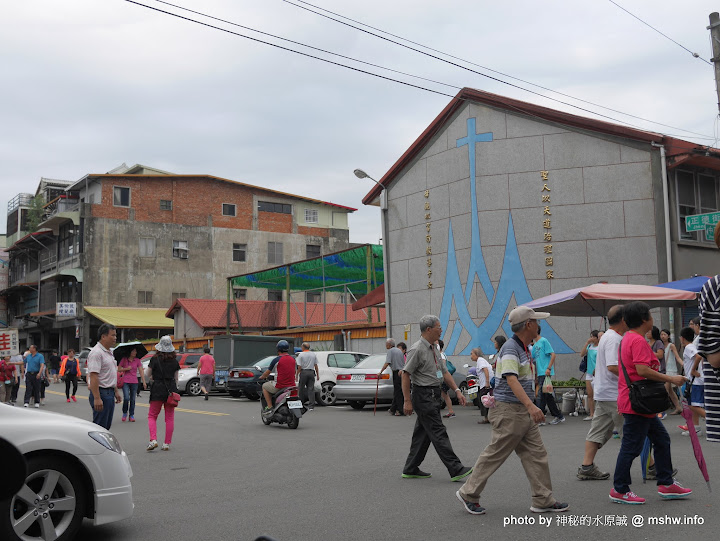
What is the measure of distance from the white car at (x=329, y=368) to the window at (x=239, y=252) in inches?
1416

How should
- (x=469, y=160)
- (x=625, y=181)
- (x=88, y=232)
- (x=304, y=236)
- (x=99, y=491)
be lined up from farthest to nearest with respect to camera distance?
(x=304, y=236) → (x=88, y=232) → (x=469, y=160) → (x=625, y=181) → (x=99, y=491)

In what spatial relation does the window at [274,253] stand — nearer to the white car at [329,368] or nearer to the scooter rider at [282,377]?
the white car at [329,368]

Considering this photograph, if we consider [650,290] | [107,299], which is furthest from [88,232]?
[650,290]

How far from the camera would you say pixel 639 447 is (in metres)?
6.58

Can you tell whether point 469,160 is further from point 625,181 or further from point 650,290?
point 650,290

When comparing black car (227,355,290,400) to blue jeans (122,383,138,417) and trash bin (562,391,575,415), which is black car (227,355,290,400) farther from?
trash bin (562,391,575,415)

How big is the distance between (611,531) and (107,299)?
49933 mm

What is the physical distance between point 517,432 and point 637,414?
3.58 feet

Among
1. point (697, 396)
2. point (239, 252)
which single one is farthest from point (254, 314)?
point (697, 396)

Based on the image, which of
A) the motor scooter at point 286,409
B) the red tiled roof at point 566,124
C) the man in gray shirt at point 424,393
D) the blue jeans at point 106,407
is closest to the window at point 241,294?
the red tiled roof at point 566,124

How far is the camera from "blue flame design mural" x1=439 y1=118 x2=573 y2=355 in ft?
66.3

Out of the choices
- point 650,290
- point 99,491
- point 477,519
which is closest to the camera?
point 99,491

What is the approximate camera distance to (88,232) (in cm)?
5112

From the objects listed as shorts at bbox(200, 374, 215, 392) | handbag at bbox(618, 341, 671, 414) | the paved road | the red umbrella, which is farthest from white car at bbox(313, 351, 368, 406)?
the red umbrella
